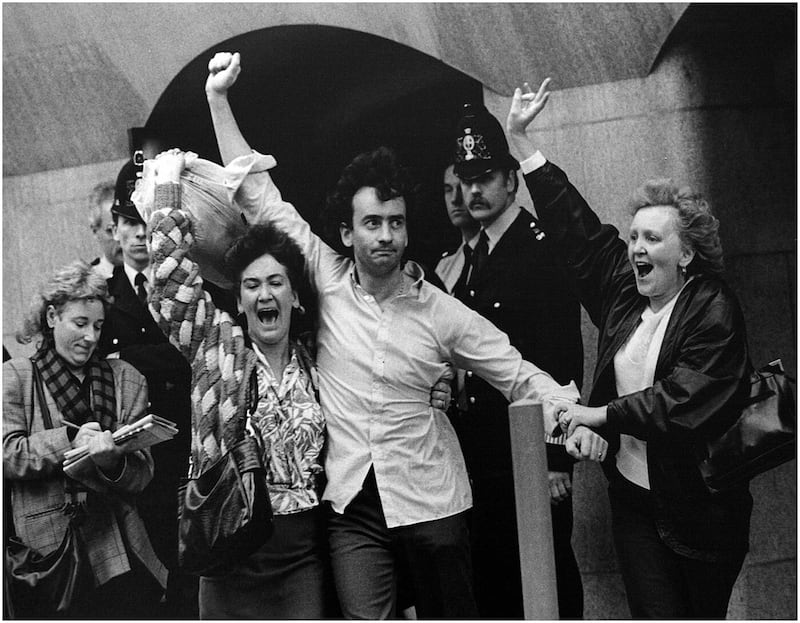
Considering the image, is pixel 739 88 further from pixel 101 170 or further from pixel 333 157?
pixel 101 170

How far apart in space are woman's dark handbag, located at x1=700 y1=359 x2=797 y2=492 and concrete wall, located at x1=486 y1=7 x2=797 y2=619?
0.16m

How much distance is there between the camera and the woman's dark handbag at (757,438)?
18.0 feet

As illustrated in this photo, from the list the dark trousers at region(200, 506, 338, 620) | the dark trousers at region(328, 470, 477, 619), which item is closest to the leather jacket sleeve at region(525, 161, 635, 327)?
the dark trousers at region(328, 470, 477, 619)

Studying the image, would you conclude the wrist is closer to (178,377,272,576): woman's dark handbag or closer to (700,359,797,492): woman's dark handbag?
(178,377,272,576): woman's dark handbag

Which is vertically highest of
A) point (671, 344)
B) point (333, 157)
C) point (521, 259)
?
point (333, 157)

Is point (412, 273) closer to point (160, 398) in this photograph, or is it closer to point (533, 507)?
point (160, 398)

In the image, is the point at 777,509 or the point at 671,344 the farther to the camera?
the point at 777,509

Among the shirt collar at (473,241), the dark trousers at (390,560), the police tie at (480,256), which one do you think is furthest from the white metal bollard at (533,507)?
the shirt collar at (473,241)

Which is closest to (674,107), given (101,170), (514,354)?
(514,354)

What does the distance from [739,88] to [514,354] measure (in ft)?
5.24

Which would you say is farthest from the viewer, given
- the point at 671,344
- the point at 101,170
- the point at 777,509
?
the point at 101,170

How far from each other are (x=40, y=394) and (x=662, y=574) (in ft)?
9.83

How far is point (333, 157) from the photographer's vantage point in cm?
588

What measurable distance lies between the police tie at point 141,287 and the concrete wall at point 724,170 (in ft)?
6.09
